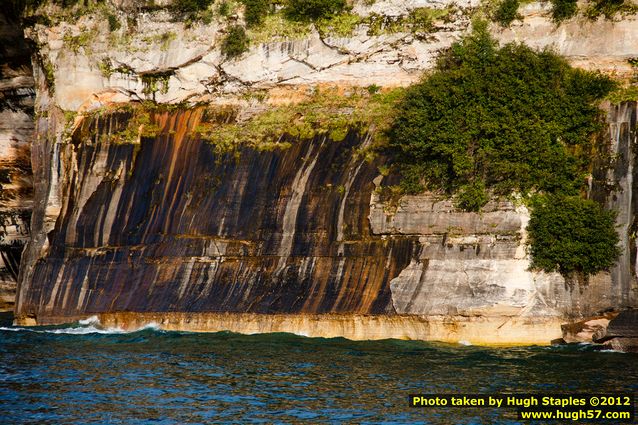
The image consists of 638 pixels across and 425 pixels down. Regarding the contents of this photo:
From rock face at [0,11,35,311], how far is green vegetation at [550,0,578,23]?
23648 millimetres

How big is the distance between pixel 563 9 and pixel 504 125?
6132 mm

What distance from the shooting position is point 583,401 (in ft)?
68.4

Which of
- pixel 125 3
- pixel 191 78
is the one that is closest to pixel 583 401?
pixel 191 78

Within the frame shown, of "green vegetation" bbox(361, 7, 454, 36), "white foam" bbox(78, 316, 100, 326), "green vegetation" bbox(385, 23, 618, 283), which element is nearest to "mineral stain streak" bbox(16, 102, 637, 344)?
"white foam" bbox(78, 316, 100, 326)

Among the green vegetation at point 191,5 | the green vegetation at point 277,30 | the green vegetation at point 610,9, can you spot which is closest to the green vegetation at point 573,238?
the green vegetation at point 610,9

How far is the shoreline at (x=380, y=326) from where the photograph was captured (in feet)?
95.6

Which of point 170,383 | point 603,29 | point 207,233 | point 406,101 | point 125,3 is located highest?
point 125,3

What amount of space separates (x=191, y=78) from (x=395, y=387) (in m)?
21.0

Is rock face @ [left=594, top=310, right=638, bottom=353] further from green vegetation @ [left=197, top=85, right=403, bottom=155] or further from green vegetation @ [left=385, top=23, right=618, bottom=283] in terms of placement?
green vegetation @ [left=197, top=85, right=403, bottom=155]

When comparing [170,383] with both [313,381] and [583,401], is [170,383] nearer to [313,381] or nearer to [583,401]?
[313,381]

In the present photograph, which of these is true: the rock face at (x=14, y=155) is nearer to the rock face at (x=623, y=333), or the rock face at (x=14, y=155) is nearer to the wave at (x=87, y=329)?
the wave at (x=87, y=329)

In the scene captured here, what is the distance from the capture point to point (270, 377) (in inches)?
964

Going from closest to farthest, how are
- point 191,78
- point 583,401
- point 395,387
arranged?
1. point 583,401
2. point 395,387
3. point 191,78

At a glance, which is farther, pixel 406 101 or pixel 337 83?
pixel 337 83
